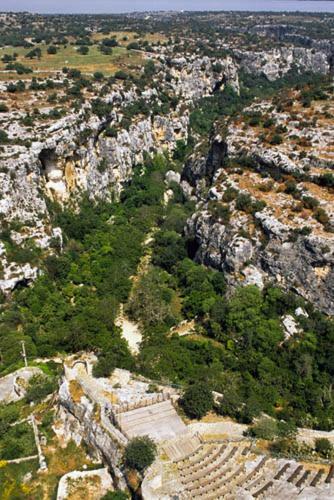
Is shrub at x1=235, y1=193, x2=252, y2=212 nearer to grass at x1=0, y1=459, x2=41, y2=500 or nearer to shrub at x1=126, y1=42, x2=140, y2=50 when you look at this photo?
grass at x1=0, y1=459, x2=41, y2=500

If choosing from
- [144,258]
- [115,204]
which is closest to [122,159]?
[115,204]

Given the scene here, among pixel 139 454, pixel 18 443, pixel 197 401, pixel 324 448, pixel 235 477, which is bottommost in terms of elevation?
pixel 18 443

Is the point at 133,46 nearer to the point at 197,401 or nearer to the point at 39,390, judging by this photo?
the point at 39,390

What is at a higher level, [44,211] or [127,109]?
[127,109]

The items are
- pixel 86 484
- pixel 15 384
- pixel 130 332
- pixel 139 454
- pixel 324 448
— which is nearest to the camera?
pixel 139 454

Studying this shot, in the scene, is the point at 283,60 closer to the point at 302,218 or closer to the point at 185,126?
the point at 185,126

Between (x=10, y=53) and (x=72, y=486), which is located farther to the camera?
(x=10, y=53)

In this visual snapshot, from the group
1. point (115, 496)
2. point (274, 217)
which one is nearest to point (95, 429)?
point (115, 496)

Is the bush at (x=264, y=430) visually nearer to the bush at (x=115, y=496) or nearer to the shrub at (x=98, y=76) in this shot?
the bush at (x=115, y=496)
